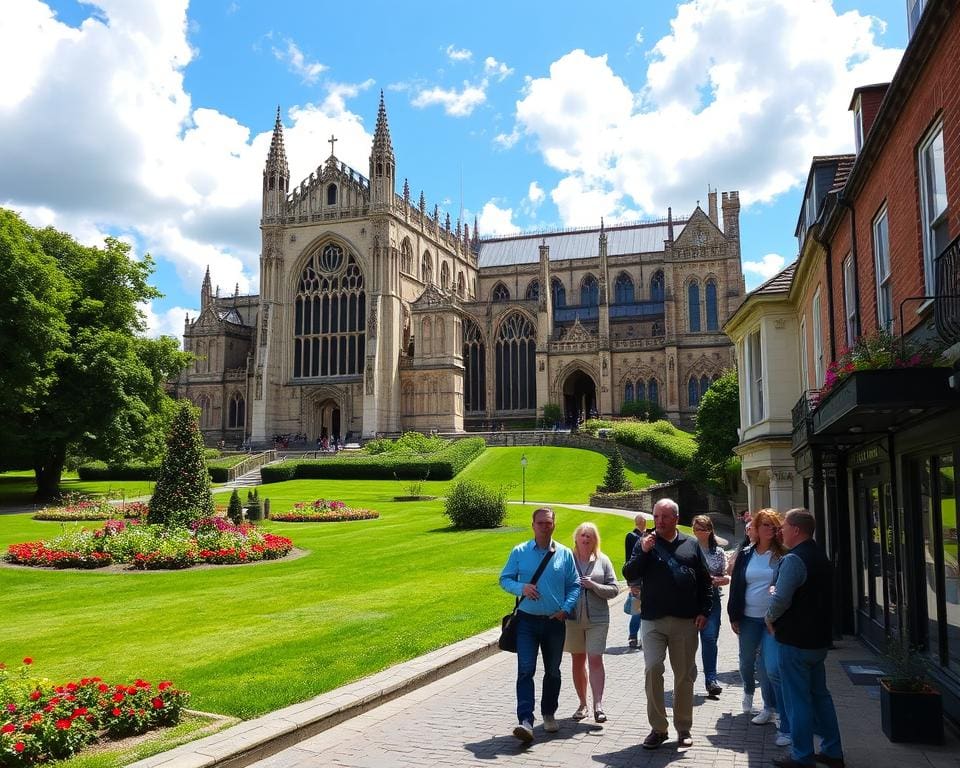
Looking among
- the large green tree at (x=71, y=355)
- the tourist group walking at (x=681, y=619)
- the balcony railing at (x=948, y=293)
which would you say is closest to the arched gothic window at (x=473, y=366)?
the large green tree at (x=71, y=355)

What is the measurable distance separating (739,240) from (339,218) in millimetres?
32151

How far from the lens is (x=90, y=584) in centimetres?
1627

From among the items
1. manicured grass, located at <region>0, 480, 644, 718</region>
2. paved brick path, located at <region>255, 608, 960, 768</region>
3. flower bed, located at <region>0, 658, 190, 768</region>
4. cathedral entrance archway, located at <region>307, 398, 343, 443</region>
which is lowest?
paved brick path, located at <region>255, 608, 960, 768</region>

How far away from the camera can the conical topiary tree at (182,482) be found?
22.9 meters

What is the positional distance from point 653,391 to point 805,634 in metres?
58.6

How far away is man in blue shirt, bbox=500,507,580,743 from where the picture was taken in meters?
7.29

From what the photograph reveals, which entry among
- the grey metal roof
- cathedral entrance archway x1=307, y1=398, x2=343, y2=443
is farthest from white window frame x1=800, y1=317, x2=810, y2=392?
the grey metal roof

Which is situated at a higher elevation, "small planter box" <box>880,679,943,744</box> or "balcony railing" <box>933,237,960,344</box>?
"balcony railing" <box>933,237,960,344</box>

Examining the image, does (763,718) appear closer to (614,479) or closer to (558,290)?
(614,479)

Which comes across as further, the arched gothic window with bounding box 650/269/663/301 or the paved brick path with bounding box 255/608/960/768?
the arched gothic window with bounding box 650/269/663/301

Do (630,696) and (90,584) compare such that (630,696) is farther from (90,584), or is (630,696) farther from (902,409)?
(90,584)

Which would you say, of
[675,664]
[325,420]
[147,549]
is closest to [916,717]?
[675,664]

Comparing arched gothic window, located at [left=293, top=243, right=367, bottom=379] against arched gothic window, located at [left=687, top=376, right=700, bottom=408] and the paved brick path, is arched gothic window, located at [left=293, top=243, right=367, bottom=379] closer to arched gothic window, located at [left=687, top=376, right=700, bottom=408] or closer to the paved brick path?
arched gothic window, located at [left=687, top=376, right=700, bottom=408]

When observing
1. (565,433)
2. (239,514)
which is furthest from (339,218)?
(239,514)
